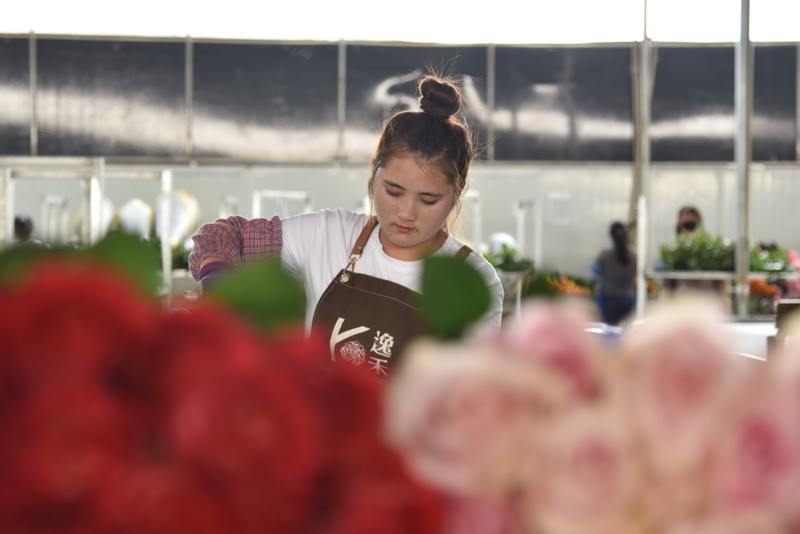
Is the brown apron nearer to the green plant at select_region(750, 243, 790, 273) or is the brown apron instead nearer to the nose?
the nose

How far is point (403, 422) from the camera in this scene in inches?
15.5

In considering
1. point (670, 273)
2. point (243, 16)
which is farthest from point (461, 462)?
point (243, 16)

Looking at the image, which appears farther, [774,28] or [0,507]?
[774,28]

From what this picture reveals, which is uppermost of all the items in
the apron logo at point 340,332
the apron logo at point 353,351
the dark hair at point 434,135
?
the dark hair at point 434,135

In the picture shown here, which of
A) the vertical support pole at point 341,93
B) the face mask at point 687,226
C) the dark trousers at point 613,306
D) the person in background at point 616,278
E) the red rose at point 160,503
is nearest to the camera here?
the red rose at point 160,503

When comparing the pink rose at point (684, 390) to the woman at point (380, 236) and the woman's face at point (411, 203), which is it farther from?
the woman's face at point (411, 203)

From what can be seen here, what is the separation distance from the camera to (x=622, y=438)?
0.38m

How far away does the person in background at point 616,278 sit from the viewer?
8336 mm

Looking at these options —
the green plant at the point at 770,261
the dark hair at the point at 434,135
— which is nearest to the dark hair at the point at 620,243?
the green plant at the point at 770,261

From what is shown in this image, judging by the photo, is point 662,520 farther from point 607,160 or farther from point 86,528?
point 607,160

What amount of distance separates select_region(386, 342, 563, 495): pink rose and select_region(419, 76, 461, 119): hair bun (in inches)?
69.5

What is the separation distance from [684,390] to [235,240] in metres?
1.64

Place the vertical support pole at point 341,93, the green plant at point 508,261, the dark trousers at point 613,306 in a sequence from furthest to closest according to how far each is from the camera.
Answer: the vertical support pole at point 341,93 → the green plant at point 508,261 → the dark trousers at point 613,306

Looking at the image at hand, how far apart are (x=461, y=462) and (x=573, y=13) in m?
12.5
